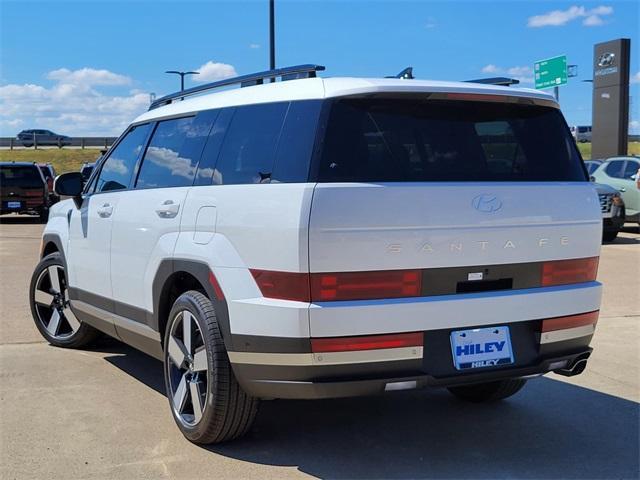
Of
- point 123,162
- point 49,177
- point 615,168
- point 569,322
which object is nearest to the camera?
point 569,322

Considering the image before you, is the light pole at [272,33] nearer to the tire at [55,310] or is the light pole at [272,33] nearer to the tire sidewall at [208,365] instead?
the tire at [55,310]

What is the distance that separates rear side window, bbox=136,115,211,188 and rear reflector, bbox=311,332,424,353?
4.63ft

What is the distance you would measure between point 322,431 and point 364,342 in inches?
45.3

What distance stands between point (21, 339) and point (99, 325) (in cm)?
162

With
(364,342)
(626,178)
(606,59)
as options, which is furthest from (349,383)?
(606,59)

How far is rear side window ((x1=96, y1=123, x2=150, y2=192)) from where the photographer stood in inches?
200

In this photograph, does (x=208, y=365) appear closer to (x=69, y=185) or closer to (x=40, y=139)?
(x=69, y=185)

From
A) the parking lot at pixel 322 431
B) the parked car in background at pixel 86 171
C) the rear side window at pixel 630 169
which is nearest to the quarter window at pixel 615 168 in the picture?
the rear side window at pixel 630 169

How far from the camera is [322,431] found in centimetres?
429

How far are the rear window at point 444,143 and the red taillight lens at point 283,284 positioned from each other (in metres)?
0.47

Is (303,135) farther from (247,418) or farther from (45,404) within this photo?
(45,404)

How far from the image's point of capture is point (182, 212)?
13.5 feet

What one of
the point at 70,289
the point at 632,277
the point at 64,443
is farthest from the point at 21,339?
the point at 632,277

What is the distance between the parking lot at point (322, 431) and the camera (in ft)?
12.3
